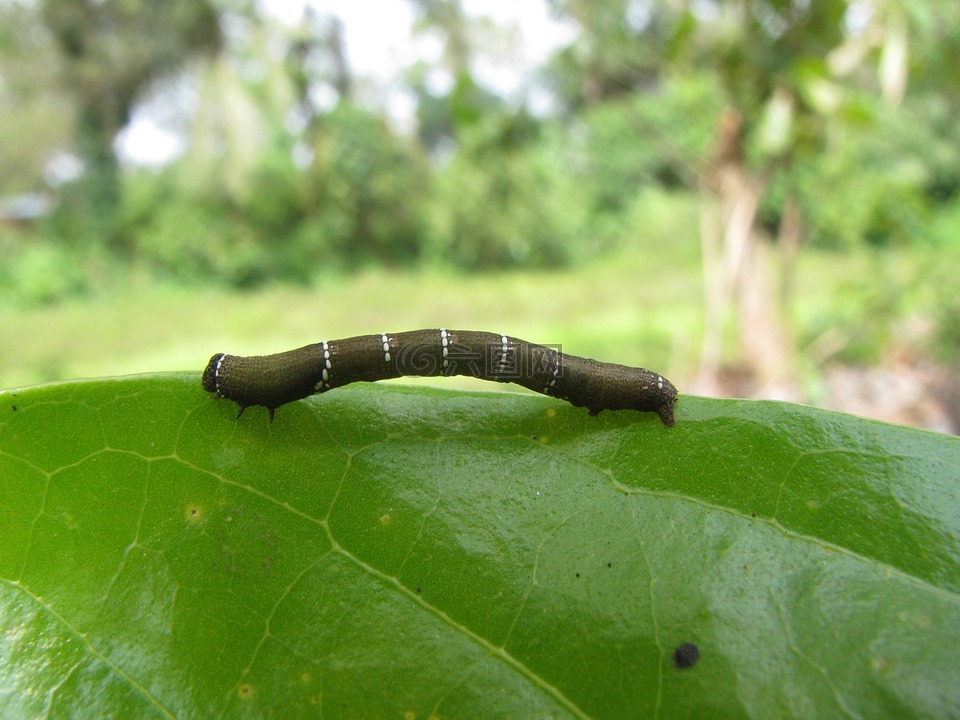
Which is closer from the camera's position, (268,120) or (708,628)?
(708,628)

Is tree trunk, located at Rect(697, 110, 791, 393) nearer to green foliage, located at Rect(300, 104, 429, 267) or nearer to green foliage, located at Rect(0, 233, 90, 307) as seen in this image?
green foliage, located at Rect(300, 104, 429, 267)

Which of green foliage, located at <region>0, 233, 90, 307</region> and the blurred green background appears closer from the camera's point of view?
the blurred green background

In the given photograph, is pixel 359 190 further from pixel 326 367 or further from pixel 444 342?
pixel 326 367

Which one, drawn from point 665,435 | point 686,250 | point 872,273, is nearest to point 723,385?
point 872,273

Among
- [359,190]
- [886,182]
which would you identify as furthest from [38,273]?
[886,182]

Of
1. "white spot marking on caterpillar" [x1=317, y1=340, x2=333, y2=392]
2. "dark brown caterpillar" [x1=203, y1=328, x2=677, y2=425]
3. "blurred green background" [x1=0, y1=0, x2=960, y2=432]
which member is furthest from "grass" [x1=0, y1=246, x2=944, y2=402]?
"white spot marking on caterpillar" [x1=317, y1=340, x2=333, y2=392]

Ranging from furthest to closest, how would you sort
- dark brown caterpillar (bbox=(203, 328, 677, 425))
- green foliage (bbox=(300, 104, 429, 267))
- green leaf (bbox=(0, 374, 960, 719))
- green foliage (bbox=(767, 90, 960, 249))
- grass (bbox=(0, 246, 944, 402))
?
1. green foliage (bbox=(300, 104, 429, 267))
2. grass (bbox=(0, 246, 944, 402))
3. green foliage (bbox=(767, 90, 960, 249))
4. dark brown caterpillar (bbox=(203, 328, 677, 425))
5. green leaf (bbox=(0, 374, 960, 719))

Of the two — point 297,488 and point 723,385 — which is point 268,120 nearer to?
point 723,385
